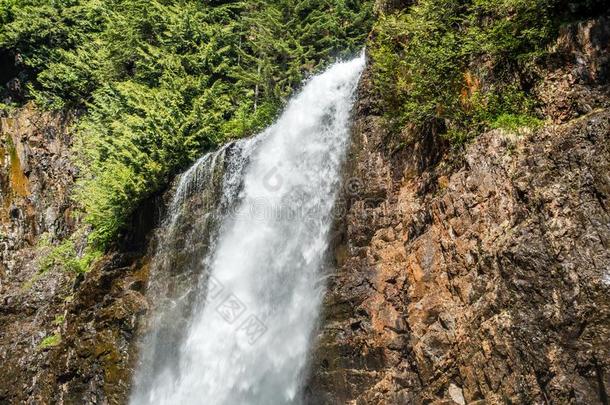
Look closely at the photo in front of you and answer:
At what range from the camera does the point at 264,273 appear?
11648 millimetres

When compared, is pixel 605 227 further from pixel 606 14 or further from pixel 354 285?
pixel 354 285

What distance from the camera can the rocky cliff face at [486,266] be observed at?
652cm

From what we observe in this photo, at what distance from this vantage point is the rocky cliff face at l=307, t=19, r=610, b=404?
6516 millimetres

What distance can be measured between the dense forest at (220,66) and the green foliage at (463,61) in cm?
2

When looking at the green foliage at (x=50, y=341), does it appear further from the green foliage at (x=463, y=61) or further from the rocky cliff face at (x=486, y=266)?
the green foliage at (x=463, y=61)

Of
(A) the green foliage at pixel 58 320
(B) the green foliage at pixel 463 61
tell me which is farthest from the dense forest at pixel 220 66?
(A) the green foliage at pixel 58 320

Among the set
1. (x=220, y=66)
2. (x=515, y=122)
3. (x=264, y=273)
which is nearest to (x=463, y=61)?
(x=515, y=122)

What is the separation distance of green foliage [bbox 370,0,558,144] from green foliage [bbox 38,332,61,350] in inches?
427

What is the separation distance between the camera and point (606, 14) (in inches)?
295

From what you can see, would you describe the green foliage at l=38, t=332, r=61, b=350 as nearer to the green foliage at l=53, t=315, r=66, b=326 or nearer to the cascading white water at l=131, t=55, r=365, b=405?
the green foliage at l=53, t=315, r=66, b=326

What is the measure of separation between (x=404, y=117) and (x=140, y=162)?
8.23 m

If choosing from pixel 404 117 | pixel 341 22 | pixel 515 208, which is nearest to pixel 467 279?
pixel 515 208

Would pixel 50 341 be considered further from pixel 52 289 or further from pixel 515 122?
pixel 515 122

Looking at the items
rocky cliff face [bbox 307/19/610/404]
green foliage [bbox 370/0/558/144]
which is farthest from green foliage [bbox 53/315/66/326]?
green foliage [bbox 370/0/558/144]
